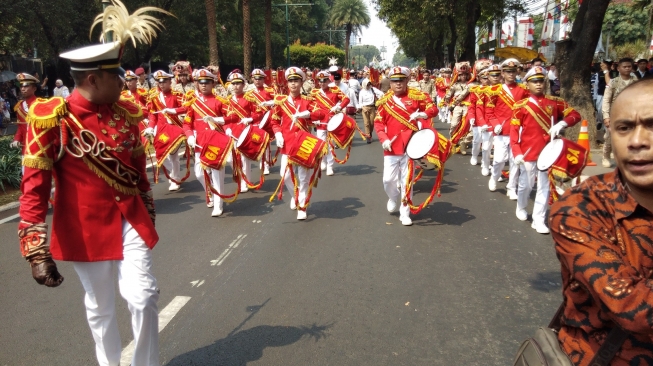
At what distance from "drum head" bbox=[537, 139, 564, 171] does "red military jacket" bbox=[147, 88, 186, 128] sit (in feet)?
20.4

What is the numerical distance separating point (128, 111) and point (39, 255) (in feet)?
3.36

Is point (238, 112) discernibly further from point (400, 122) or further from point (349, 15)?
point (349, 15)

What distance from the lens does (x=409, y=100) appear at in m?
7.60

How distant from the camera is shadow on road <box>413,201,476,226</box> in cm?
769

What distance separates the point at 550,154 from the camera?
21.7 ft

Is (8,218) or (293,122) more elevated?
(293,122)

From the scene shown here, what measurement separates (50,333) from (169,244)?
2.45m

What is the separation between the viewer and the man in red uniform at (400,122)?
24.7 ft

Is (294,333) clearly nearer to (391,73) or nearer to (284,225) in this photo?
(284,225)

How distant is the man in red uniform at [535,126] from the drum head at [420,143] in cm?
133

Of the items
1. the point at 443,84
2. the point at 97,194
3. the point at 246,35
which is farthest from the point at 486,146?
the point at 246,35

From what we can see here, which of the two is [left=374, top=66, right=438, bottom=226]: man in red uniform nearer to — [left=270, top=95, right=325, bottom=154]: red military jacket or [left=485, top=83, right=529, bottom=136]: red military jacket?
[left=270, top=95, right=325, bottom=154]: red military jacket

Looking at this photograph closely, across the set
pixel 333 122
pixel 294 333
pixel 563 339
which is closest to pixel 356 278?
pixel 294 333

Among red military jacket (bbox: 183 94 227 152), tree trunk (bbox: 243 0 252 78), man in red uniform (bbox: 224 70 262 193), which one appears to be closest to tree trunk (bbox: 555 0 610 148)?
man in red uniform (bbox: 224 70 262 193)
